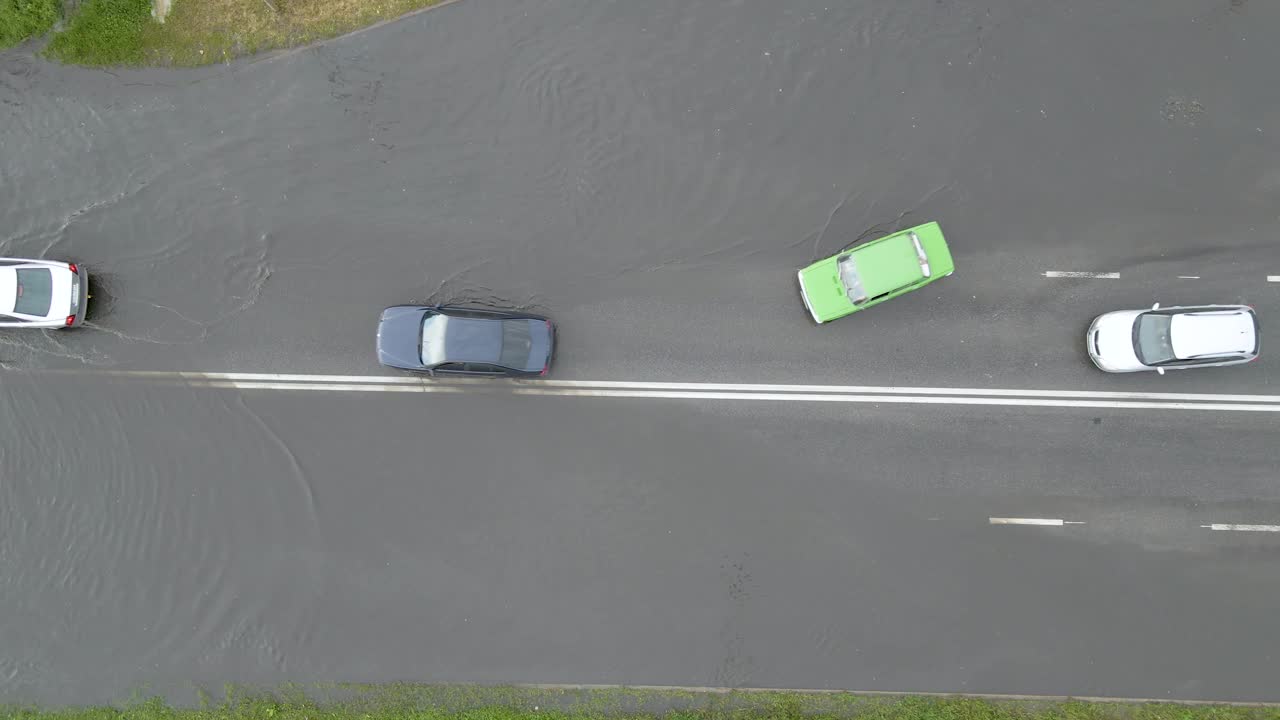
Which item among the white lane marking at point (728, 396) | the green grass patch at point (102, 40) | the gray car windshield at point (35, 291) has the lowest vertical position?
the white lane marking at point (728, 396)

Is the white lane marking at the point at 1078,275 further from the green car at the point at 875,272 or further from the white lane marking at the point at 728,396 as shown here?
the white lane marking at the point at 728,396

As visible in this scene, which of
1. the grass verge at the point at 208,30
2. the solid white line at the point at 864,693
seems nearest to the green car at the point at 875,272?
the solid white line at the point at 864,693

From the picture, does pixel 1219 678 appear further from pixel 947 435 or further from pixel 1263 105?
pixel 1263 105

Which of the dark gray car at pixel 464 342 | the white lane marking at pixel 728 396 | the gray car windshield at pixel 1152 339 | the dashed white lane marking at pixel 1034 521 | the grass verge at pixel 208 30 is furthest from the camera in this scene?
the grass verge at pixel 208 30

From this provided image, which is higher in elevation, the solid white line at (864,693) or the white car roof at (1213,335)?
the white car roof at (1213,335)

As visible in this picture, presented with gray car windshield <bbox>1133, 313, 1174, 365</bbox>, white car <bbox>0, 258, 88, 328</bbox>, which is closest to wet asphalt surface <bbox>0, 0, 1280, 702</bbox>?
→ white car <bbox>0, 258, 88, 328</bbox>

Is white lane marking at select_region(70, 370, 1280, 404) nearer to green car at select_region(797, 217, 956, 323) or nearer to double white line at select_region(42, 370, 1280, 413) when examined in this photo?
double white line at select_region(42, 370, 1280, 413)

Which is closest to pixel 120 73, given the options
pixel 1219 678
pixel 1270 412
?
pixel 1270 412
